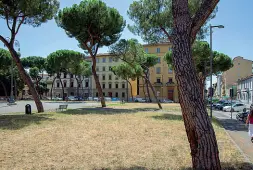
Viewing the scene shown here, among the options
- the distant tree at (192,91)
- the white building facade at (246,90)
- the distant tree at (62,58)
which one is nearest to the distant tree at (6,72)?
the distant tree at (62,58)

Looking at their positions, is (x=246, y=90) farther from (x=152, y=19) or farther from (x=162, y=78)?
(x=152, y=19)

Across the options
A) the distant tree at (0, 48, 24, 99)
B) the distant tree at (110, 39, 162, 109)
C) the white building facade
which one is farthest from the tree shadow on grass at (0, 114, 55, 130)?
the white building facade

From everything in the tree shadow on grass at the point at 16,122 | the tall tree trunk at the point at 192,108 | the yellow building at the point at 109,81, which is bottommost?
the tree shadow on grass at the point at 16,122

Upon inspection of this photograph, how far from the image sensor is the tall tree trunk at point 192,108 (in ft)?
15.6

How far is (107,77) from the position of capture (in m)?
86.3

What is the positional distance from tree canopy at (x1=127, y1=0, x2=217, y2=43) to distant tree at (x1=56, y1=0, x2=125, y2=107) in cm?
220

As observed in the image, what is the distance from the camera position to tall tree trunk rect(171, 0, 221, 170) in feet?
15.6

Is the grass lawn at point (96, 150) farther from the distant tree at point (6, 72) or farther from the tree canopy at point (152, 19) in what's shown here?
the distant tree at point (6, 72)

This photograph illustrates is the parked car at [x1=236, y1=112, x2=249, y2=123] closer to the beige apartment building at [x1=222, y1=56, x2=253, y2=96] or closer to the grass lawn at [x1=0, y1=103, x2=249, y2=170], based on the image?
the grass lawn at [x1=0, y1=103, x2=249, y2=170]

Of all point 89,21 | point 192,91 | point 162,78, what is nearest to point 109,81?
point 162,78

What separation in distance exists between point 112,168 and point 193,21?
3.51 meters

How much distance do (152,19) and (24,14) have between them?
9738mm

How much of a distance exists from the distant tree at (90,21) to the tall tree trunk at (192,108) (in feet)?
66.4

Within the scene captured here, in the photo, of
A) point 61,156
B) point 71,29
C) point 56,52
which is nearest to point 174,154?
point 61,156
